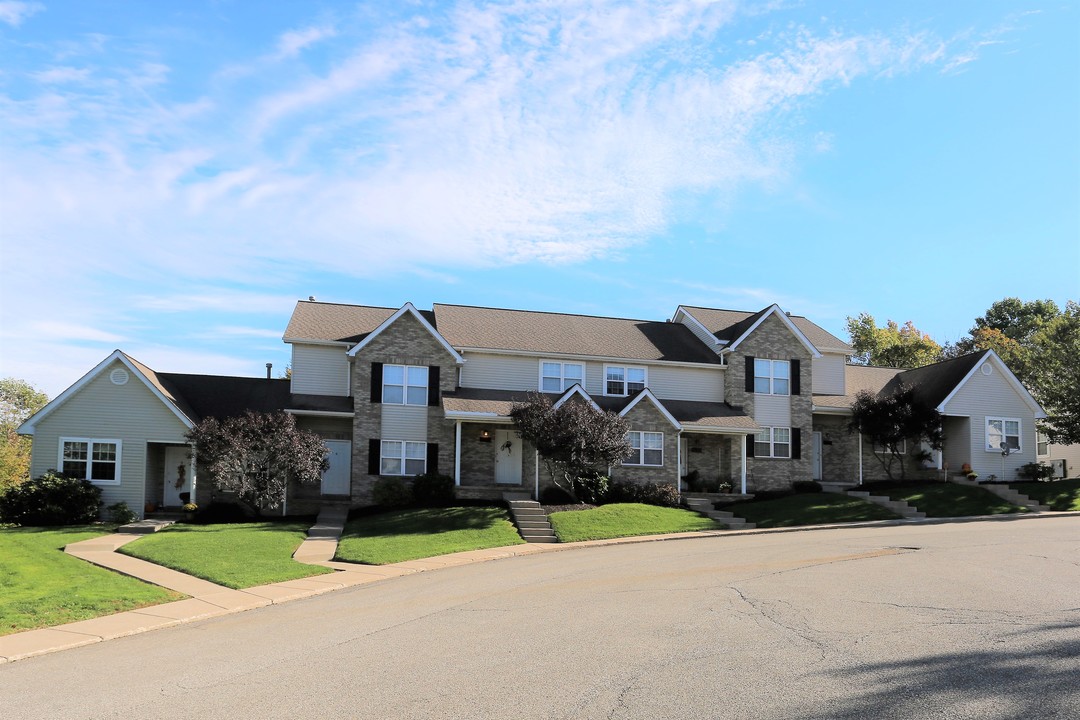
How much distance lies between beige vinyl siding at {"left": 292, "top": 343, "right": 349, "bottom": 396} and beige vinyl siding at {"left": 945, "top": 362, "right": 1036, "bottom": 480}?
2405cm

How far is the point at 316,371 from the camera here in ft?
108

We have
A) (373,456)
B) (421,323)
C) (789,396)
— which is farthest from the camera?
(789,396)

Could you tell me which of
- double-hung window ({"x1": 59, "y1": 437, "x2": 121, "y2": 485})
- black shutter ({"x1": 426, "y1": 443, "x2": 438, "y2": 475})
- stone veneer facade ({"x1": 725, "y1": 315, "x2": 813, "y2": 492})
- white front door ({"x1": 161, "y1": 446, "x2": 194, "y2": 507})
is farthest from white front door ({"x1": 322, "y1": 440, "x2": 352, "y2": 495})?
stone veneer facade ({"x1": 725, "y1": 315, "x2": 813, "y2": 492})

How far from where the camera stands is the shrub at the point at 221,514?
1131 inches

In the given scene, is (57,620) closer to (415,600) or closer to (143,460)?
(415,600)

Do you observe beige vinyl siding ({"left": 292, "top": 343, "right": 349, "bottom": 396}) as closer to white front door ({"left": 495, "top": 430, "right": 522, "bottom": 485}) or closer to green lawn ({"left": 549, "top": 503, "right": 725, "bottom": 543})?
white front door ({"left": 495, "top": 430, "right": 522, "bottom": 485})

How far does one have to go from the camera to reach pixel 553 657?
9.55 meters

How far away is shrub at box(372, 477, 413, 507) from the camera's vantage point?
29.6m

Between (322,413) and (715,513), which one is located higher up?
(322,413)

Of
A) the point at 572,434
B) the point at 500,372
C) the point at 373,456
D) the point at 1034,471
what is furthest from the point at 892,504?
the point at 373,456

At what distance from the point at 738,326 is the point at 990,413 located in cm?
1099

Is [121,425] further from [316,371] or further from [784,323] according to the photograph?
[784,323]

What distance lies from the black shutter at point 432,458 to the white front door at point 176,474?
28.0ft

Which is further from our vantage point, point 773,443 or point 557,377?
point 773,443
